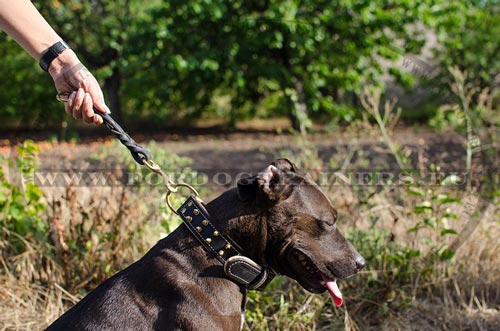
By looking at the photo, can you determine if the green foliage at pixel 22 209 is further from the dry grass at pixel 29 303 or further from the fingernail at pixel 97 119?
the fingernail at pixel 97 119

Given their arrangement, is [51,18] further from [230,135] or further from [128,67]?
[230,135]

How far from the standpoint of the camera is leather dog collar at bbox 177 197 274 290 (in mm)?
2549

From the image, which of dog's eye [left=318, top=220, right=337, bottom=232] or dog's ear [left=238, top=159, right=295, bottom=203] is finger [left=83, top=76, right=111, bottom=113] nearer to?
dog's ear [left=238, top=159, right=295, bottom=203]

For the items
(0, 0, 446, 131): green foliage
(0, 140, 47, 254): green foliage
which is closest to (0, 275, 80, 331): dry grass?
(0, 140, 47, 254): green foliage

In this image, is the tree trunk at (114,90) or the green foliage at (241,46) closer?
the green foliage at (241,46)

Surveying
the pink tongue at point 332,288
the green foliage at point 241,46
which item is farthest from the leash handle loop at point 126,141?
the green foliage at point 241,46

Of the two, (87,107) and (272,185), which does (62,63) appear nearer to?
(87,107)

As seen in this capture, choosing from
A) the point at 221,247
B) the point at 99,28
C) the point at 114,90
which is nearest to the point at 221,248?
the point at 221,247

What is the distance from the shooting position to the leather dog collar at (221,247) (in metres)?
2.55

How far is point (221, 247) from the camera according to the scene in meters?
2.59

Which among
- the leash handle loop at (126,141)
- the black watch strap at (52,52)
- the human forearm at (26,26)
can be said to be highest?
the human forearm at (26,26)

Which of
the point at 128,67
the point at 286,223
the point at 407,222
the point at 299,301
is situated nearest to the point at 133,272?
the point at 286,223

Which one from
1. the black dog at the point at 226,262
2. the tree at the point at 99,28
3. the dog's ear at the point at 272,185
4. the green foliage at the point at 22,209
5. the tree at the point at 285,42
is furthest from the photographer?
the tree at the point at 99,28

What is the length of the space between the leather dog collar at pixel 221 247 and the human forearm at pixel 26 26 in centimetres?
104
